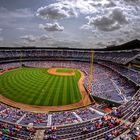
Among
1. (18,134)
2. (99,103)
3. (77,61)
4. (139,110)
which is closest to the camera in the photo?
(18,134)

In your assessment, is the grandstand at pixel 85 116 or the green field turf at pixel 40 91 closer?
the grandstand at pixel 85 116

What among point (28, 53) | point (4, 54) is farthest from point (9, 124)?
point (28, 53)

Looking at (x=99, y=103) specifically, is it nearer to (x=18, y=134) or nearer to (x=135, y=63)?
(x=18, y=134)

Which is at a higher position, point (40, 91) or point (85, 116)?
point (40, 91)

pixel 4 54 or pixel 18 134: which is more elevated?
pixel 4 54

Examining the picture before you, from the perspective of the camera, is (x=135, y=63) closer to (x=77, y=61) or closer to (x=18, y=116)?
(x=77, y=61)

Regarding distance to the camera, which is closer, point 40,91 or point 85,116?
point 85,116

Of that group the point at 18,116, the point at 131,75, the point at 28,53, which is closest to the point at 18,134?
the point at 18,116

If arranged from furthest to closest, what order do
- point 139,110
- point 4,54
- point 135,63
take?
point 4,54 < point 135,63 < point 139,110

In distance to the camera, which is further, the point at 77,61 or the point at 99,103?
the point at 77,61

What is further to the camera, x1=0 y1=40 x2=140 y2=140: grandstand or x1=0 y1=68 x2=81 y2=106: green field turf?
x1=0 y1=68 x2=81 y2=106: green field turf
